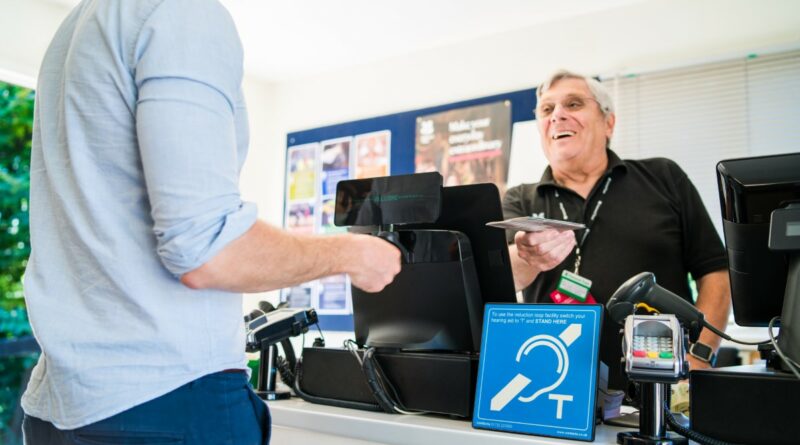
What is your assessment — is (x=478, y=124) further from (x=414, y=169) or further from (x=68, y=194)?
(x=68, y=194)

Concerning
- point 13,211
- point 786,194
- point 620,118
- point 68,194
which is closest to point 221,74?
point 68,194

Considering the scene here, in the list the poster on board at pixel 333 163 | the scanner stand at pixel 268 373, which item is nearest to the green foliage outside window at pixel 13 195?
the poster on board at pixel 333 163

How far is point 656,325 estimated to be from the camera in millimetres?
1004

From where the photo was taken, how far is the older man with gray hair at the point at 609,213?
213 centimetres

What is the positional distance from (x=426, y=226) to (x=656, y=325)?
1.94 ft

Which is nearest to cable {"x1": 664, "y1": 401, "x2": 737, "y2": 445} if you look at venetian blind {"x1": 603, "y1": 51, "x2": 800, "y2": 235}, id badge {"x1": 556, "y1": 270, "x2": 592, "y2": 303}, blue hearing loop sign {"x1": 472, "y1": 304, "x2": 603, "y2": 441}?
blue hearing loop sign {"x1": 472, "y1": 304, "x2": 603, "y2": 441}

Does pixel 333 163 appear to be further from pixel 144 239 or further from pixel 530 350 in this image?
pixel 144 239

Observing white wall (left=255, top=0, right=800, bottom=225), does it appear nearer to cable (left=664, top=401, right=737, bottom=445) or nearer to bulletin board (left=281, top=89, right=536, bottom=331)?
bulletin board (left=281, top=89, right=536, bottom=331)

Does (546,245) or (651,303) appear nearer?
(651,303)

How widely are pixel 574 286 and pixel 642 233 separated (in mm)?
333

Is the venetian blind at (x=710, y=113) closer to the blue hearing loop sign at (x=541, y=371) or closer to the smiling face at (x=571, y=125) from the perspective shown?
the smiling face at (x=571, y=125)

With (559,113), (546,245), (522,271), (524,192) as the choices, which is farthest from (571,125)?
A: (546,245)

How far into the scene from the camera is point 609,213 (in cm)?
225

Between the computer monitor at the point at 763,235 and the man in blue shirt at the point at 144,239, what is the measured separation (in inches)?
30.1
